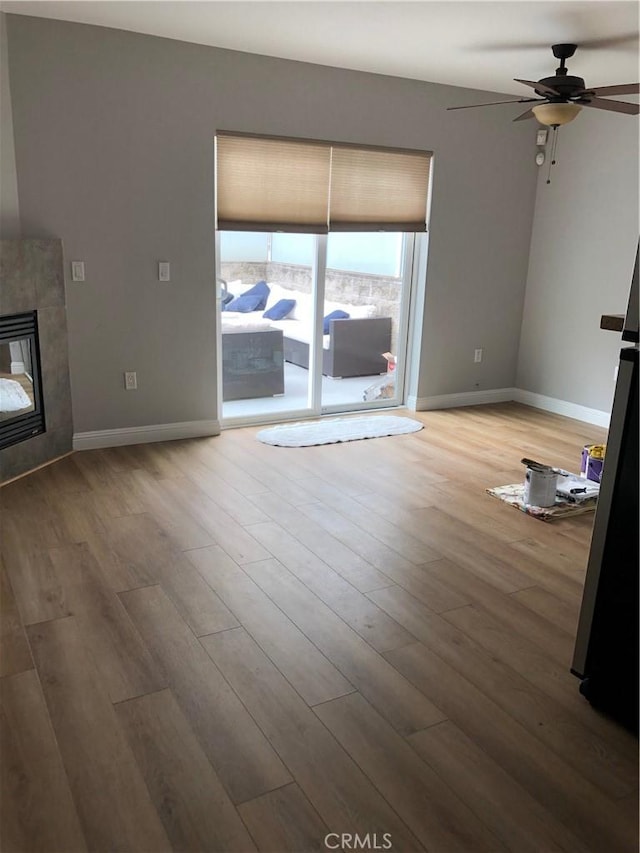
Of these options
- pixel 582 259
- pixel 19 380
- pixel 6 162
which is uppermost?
pixel 6 162

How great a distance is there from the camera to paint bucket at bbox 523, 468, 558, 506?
3852mm

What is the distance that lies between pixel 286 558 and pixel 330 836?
5.01 ft

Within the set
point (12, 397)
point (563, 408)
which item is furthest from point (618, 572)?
point (563, 408)

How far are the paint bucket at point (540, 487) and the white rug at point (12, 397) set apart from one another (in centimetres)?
297

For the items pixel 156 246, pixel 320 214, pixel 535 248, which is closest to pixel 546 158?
pixel 535 248

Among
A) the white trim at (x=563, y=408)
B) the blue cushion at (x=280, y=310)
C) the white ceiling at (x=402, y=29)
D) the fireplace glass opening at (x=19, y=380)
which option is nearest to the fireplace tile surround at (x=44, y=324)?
the fireplace glass opening at (x=19, y=380)

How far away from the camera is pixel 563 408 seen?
6004 mm

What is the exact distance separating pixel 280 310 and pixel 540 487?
244 cm

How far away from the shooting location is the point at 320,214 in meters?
5.10

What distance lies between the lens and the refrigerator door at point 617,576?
6.78 ft

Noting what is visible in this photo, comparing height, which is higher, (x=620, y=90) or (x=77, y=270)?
(x=620, y=90)

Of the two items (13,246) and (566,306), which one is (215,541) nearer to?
(13,246)

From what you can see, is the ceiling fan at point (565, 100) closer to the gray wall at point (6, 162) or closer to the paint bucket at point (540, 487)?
the paint bucket at point (540, 487)

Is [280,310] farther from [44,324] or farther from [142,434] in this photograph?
[44,324]
